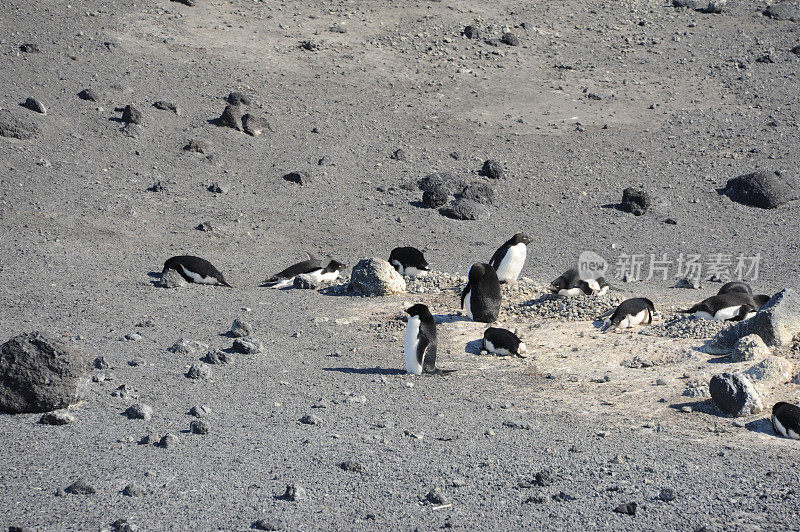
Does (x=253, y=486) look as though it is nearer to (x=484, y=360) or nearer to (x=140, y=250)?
(x=484, y=360)

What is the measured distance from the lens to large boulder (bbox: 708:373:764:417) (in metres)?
7.28

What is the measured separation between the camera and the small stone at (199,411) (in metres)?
6.88

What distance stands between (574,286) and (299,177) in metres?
7.08

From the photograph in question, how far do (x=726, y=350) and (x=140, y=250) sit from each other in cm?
844

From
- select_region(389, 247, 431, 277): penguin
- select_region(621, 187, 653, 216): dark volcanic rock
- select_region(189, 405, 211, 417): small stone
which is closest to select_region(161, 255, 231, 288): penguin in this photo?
select_region(389, 247, 431, 277): penguin

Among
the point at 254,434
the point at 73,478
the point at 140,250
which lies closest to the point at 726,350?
the point at 254,434

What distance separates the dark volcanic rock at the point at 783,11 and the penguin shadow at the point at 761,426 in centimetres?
1990

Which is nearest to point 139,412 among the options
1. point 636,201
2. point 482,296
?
point 482,296

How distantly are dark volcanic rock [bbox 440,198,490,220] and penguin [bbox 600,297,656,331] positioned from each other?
6.12 metres

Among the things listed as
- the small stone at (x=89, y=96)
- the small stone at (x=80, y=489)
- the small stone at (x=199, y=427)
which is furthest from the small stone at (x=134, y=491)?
the small stone at (x=89, y=96)

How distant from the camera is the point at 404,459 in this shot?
6305 millimetres

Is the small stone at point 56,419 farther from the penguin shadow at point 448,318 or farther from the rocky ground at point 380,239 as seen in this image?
the penguin shadow at point 448,318

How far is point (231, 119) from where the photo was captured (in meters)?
17.6

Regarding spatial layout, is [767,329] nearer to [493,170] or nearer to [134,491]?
[134,491]
